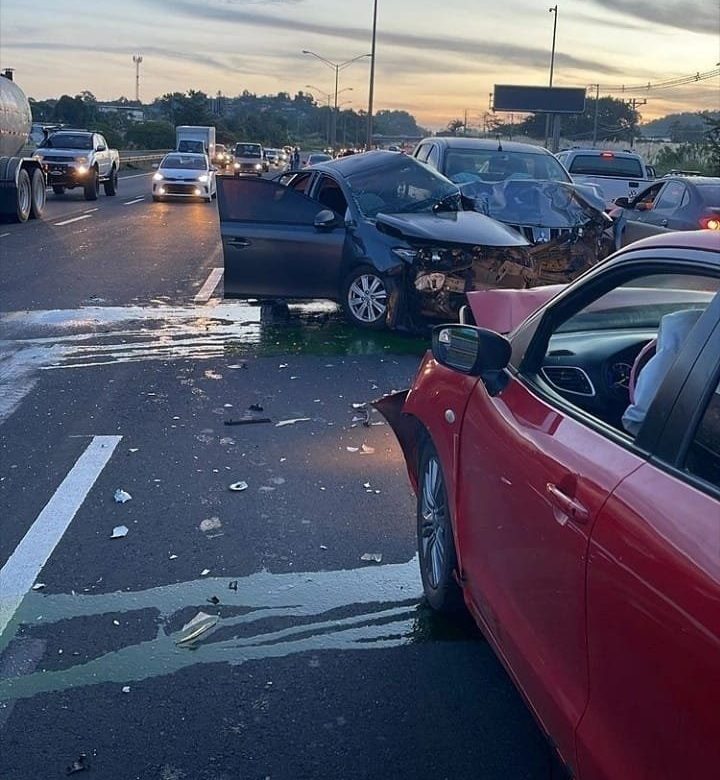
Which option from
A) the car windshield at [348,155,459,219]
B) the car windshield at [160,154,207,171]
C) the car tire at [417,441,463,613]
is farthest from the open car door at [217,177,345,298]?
the car windshield at [160,154,207,171]

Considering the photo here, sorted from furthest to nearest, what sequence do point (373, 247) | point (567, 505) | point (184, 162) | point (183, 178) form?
point (184, 162) → point (183, 178) → point (373, 247) → point (567, 505)

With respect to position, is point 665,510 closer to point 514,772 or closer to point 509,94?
point 514,772

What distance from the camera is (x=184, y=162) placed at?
32.1 m

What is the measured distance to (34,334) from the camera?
10031 millimetres

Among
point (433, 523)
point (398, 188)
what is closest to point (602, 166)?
point (398, 188)

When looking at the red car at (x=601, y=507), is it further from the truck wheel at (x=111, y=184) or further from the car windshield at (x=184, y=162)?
the truck wheel at (x=111, y=184)

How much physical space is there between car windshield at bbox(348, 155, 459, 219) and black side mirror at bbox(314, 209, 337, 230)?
1.13 ft

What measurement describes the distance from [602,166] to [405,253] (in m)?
13.7

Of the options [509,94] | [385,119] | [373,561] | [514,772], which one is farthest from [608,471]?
[385,119]

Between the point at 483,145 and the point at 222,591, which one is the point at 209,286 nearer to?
the point at 483,145

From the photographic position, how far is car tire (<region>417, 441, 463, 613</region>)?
4016 millimetres

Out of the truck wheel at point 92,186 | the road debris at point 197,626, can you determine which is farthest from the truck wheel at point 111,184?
the road debris at point 197,626

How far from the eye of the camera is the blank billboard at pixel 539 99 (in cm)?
5984

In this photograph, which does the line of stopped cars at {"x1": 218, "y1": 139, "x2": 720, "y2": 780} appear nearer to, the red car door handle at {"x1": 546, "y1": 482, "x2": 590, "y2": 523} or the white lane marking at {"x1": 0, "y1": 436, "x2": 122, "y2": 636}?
the red car door handle at {"x1": 546, "y1": 482, "x2": 590, "y2": 523}
